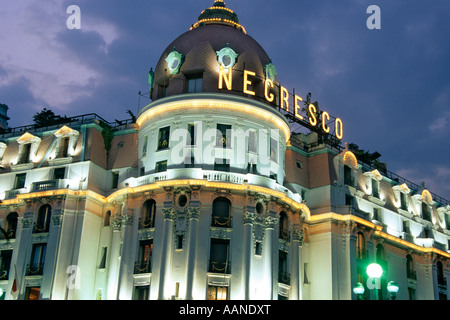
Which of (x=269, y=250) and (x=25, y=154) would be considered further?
(x=25, y=154)

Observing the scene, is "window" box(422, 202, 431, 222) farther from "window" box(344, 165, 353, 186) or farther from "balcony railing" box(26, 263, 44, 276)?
"balcony railing" box(26, 263, 44, 276)

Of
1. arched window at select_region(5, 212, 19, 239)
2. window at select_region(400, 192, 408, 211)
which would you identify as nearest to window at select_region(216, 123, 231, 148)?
arched window at select_region(5, 212, 19, 239)

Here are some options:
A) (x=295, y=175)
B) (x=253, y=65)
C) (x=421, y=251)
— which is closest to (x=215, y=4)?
(x=253, y=65)

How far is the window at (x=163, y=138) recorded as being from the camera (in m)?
64.0

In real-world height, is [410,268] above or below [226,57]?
below

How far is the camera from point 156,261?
58.2 meters

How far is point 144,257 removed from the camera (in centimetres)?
6019

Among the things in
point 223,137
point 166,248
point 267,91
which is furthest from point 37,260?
point 267,91

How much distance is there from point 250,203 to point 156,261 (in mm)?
10174

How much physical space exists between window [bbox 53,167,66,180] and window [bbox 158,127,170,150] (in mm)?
10976

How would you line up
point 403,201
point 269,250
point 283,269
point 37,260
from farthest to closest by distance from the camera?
1. point 403,201
2. point 37,260
3. point 283,269
4. point 269,250

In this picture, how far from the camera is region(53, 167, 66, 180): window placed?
67.3m

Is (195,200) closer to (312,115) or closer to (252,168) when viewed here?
(252,168)

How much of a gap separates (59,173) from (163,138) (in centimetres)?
1221
